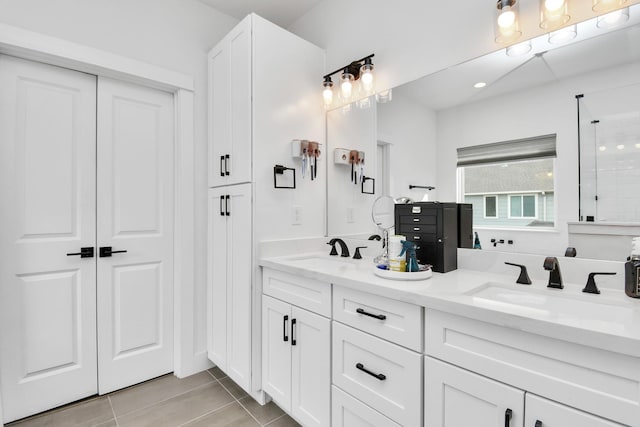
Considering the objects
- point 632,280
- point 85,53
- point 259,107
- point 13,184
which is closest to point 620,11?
point 632,280

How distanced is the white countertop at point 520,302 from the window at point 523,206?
0.89 feet

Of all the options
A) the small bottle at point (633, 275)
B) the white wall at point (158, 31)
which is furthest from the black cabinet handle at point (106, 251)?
the small bottle at point (633, 275)

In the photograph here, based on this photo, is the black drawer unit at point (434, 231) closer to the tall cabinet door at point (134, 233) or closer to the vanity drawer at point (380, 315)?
the vanity drawer at point (380, 315)

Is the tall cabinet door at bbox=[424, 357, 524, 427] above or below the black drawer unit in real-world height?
below

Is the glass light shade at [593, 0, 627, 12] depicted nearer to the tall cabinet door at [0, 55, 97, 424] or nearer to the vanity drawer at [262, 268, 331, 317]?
the vanity drawer at [262, 268, 331, 317]

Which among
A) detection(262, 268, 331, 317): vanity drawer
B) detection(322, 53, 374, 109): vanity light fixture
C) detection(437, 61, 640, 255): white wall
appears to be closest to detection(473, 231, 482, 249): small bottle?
detection(437, 61, 640, 255): white wall

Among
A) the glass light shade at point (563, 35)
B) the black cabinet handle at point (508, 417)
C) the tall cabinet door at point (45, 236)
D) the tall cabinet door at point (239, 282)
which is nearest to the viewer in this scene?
the black cabinet handle at point (508, 417)

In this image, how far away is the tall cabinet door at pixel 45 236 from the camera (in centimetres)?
179

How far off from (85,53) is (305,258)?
6.16 feet

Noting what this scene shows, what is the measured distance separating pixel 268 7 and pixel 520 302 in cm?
263

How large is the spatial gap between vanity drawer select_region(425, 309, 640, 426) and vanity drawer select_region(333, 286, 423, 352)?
0.19ft

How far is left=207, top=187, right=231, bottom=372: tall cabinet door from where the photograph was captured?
86.1 inches

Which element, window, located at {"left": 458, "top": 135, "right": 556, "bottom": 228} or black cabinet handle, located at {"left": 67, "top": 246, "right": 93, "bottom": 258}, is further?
black cabinet handle, located at {"left": 67, "top": 246, "right": 93, "bottom": 258}

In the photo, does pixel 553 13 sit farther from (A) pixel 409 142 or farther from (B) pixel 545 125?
(A) pixel 409 142
